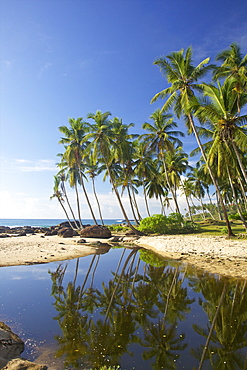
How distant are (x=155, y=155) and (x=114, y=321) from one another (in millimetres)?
29537

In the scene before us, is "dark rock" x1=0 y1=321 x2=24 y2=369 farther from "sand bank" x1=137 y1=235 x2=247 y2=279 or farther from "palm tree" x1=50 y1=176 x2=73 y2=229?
"palm tree" x1=50 y1=176 x2=73 y2=229

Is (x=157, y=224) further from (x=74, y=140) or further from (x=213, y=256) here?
(x=74, y=140)

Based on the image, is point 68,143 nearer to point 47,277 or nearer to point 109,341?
point 47,277

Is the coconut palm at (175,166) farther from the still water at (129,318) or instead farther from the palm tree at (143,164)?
the still water at (129,318)

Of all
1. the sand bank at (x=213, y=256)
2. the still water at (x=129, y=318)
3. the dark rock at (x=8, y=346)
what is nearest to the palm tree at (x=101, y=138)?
the sand bank at (x=213, y=256)

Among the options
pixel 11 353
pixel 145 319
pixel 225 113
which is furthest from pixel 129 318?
pixel 225 113

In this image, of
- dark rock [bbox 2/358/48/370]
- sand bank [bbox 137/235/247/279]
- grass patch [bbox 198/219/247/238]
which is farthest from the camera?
grass patch [bbox 198/219/247/238]

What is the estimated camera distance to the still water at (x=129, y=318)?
4.17 meters

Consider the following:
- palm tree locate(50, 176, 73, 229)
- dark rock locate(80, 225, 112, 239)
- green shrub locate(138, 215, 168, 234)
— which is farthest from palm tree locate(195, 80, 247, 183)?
palm tree locate(50, 176, 73, 229)

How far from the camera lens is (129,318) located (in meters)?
5.89

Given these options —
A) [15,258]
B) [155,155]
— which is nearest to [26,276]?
[15,258]

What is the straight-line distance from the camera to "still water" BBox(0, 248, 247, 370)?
417 centimetres

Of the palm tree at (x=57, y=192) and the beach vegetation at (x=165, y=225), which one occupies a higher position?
the palm tree at (x=57, y=192)

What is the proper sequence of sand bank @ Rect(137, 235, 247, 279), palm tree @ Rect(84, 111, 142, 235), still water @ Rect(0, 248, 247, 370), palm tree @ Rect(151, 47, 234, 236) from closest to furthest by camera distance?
still water @ Rect(0, 248, 247, 370) < sand bank @ Rect(137, 235, 247, 279) < palm tree @ Rect(151, 47, 234, 236) < palm tree @ Rect(84, 111, 142, 235)
